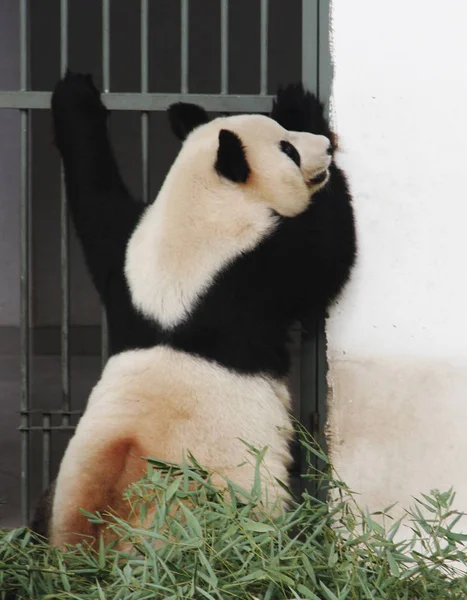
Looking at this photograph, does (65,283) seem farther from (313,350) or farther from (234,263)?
(313,350)

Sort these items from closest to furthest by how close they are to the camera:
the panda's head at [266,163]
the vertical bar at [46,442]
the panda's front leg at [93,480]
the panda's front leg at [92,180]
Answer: the panda's front leg at [93,480], the panda's head at [266,163], the panda's front leg at [92,180], the vertical bar at [46,442]

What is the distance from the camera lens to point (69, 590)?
2027mm

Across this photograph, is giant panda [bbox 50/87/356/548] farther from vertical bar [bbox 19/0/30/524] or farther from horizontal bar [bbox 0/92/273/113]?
vertical bar [bbox 19/0/30/524]

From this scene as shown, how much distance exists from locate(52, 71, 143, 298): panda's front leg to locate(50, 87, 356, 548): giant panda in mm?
93

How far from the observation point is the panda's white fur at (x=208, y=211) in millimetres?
2508

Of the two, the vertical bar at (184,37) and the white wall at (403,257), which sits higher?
the vertical bar at (184,37)

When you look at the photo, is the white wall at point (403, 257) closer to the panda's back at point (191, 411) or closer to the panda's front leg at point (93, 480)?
the panda's back at point (191, 411)

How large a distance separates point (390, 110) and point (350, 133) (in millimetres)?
152

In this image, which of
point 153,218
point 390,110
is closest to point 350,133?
point 390,110

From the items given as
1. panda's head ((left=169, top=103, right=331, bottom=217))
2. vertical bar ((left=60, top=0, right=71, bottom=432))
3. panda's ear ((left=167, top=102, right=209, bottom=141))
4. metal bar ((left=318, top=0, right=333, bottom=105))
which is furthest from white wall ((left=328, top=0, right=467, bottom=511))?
vertical bar ((left=60, top=0, right=71, bottom=432))

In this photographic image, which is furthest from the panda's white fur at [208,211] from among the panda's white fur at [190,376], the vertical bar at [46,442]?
the vertical bar at [46,442]

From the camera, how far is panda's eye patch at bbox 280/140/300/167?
264 centimetres

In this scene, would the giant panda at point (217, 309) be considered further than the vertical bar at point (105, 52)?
No

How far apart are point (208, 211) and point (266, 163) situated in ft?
0.82
